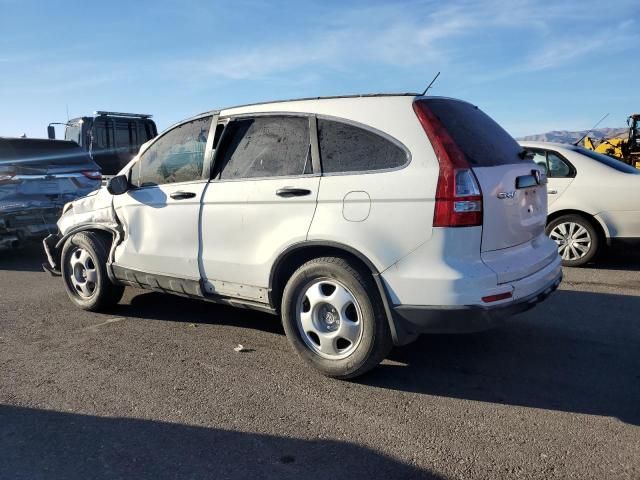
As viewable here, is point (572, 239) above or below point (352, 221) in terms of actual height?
below

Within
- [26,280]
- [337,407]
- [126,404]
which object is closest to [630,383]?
[337,407]

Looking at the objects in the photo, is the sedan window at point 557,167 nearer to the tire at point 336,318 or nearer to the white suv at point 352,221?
the white suv at point 352,221

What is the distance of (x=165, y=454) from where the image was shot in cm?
291

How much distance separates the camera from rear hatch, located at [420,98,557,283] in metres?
3.37

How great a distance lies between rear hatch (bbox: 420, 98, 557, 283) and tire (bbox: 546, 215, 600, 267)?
3.36 meters

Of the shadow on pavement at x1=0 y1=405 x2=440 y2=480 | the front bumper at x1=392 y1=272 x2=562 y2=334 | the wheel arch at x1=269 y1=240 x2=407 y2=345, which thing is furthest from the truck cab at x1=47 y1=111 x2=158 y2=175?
the front bumper at x1=392 y1=272 x2=562 y2=334

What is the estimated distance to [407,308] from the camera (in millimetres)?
3379

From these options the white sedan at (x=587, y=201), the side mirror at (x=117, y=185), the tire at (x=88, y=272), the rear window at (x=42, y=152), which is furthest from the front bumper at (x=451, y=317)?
the rear window at (x=42, y=152)

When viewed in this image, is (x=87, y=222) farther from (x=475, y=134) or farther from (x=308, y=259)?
(x=475, y=134)

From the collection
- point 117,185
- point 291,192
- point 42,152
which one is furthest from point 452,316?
point 42,152

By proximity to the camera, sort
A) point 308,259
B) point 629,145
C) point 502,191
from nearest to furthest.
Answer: point 502,191 < point 308,259 < point 629,145

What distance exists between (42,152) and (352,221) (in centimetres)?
685

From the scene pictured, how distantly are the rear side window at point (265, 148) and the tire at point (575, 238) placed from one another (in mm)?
4452

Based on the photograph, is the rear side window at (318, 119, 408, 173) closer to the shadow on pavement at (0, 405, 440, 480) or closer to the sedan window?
the shadow on pavement at (0, 405, 440, 480)
